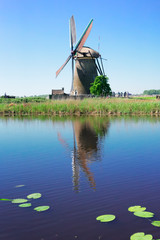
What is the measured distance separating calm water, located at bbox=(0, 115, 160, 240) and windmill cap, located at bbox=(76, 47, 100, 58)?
103 feet

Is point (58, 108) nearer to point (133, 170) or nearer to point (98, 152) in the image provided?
point (98, 152)

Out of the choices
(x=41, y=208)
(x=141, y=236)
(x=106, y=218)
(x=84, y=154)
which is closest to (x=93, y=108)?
(x=84, y=154)

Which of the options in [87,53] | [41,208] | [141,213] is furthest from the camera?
[87,53]

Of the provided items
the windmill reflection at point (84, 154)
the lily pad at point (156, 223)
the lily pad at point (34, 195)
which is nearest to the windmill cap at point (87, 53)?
the windmill reflection at point (84, 154)

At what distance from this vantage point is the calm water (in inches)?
131

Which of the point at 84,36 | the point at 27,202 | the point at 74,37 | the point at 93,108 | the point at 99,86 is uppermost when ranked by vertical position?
the point at 74,37

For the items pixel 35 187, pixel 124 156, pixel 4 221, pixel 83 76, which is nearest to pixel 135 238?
pixel 4 221

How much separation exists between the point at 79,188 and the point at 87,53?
118ft

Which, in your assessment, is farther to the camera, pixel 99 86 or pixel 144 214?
pixel 99 86

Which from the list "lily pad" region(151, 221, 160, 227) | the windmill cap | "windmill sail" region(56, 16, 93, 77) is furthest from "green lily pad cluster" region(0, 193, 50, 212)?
the windmill cap

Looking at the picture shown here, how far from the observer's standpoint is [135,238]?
2.97 meters

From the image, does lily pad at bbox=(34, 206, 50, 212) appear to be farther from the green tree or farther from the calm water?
the green tree

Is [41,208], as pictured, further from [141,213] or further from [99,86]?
[99,86]

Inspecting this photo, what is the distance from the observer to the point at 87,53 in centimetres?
3912
